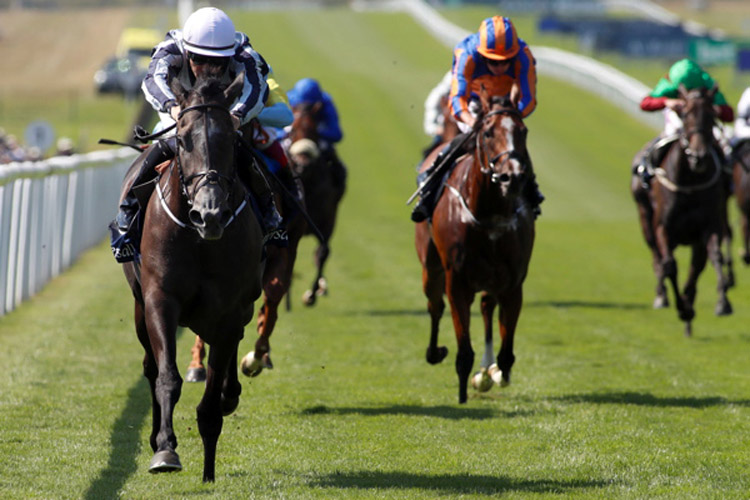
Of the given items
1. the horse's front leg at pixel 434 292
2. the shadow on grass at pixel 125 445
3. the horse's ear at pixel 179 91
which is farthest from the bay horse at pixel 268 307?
the horse's ear at pixel 179 91

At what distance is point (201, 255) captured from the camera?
6.70m

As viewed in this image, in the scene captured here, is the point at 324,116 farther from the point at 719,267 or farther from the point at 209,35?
the point at 209,35

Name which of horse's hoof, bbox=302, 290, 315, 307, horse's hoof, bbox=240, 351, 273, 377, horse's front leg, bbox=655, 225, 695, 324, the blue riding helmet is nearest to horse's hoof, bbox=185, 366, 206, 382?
horse's hoof, bbox=240, 351, 273, 377

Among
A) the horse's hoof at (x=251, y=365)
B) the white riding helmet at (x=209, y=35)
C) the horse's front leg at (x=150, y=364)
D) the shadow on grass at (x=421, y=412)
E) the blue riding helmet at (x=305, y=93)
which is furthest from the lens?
the blue riding helmet at (x=305, y=93)

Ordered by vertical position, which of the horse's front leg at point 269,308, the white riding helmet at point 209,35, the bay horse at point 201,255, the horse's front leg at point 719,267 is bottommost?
the horse's front leg at point 719,267

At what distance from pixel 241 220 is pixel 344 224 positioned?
829 inches

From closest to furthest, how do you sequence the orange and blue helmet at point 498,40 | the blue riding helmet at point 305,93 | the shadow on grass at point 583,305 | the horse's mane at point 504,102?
the horse's mane at point 504,102
the orange and blue helmet at point 498,40
the blue riding helmet at point 305,93
the shadow on grass at point 583,305

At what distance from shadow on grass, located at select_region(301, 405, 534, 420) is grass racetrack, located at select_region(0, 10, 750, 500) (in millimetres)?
21

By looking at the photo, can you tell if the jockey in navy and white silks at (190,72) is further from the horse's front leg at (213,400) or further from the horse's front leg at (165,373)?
the horse's front leg at (213,400)

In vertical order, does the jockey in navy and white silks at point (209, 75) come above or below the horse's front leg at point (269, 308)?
above

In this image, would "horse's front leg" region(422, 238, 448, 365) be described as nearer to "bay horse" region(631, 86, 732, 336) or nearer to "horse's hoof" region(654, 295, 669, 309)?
"bay horse" region(631, 86, 732, 336)

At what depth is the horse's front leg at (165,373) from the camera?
6.20m

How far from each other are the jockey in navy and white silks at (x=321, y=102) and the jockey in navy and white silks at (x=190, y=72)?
5160 mm

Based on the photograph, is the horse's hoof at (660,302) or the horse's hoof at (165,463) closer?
the horse's hoof at (165,463)
